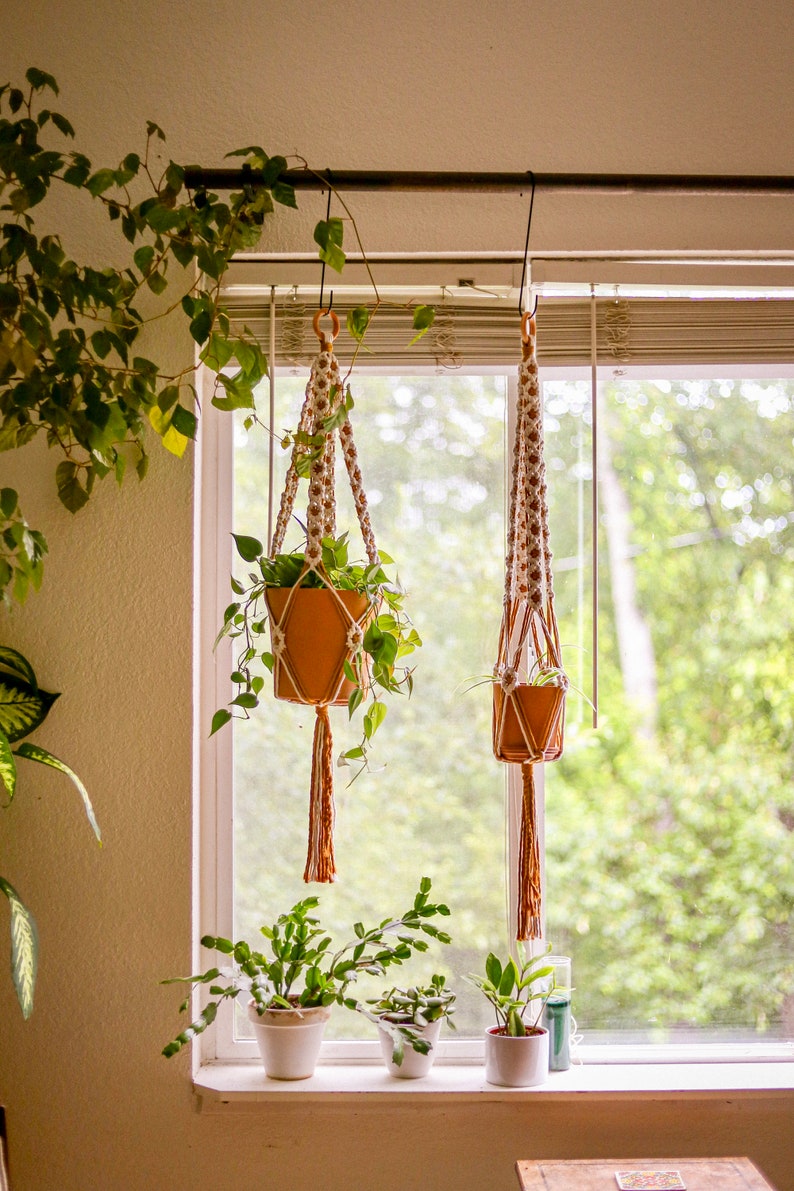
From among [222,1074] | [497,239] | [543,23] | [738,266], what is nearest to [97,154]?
[497,239]

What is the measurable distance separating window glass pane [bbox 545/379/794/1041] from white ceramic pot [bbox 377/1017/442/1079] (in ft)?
1.03

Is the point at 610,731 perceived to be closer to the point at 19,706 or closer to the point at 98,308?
the point at 19,706

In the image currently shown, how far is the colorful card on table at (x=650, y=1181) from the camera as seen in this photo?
4.88ft

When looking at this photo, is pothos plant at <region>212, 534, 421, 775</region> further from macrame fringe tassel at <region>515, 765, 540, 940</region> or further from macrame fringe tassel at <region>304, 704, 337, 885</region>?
macrame fringe tassel at <region>515, 765, 540, 940</region>

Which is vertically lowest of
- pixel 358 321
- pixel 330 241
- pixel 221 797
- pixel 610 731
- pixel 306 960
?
pixel 306 960

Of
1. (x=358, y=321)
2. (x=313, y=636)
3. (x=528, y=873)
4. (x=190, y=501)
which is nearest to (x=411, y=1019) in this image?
(x=528, y=873)

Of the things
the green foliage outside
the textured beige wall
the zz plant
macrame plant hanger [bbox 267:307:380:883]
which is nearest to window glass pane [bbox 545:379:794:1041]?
the green foliage outside

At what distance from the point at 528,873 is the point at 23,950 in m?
0.75

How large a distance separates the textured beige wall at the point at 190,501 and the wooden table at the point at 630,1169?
0.64 ft

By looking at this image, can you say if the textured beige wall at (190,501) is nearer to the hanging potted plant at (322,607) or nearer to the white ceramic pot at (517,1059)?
the white ceramic pot at (517,1059)

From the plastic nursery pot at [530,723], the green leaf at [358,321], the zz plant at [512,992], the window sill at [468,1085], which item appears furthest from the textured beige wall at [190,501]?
the plastic nursery pot at [530,723]

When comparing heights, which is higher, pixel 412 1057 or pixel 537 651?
pixel 537 651

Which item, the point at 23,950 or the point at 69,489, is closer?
the point at 23,950

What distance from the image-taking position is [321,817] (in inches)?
61.6
